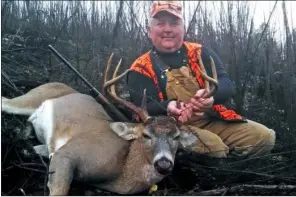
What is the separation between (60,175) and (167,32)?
1.63 m

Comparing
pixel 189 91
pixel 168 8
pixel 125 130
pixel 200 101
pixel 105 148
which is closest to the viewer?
pixel 105 148

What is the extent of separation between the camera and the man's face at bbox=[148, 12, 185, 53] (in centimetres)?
434

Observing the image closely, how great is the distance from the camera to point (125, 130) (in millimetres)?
3807

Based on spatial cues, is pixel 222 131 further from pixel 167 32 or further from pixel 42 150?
pixel 42 150

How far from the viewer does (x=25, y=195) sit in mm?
3336

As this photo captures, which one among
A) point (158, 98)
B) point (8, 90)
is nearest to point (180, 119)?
point (158, 98)

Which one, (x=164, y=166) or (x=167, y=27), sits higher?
(x=167, y=27)

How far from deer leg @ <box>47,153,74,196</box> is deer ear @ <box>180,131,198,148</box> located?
0.85 meters

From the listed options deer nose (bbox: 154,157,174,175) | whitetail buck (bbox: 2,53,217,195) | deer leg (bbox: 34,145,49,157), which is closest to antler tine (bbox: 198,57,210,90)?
whitetail buck (bbox: 2,53,217,195)

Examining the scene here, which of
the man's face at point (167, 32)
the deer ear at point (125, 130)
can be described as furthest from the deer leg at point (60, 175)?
the man's face at point (167, 32)

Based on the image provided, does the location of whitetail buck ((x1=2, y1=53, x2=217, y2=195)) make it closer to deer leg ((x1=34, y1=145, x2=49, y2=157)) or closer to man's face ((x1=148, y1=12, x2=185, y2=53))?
deer leg ((x1=34, y1=145, x2=49, y2=157))

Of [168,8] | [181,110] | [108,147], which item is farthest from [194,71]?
[108,147]

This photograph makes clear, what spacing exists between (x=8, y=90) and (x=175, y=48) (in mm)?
1456

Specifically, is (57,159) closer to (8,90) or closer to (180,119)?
(180,119)
